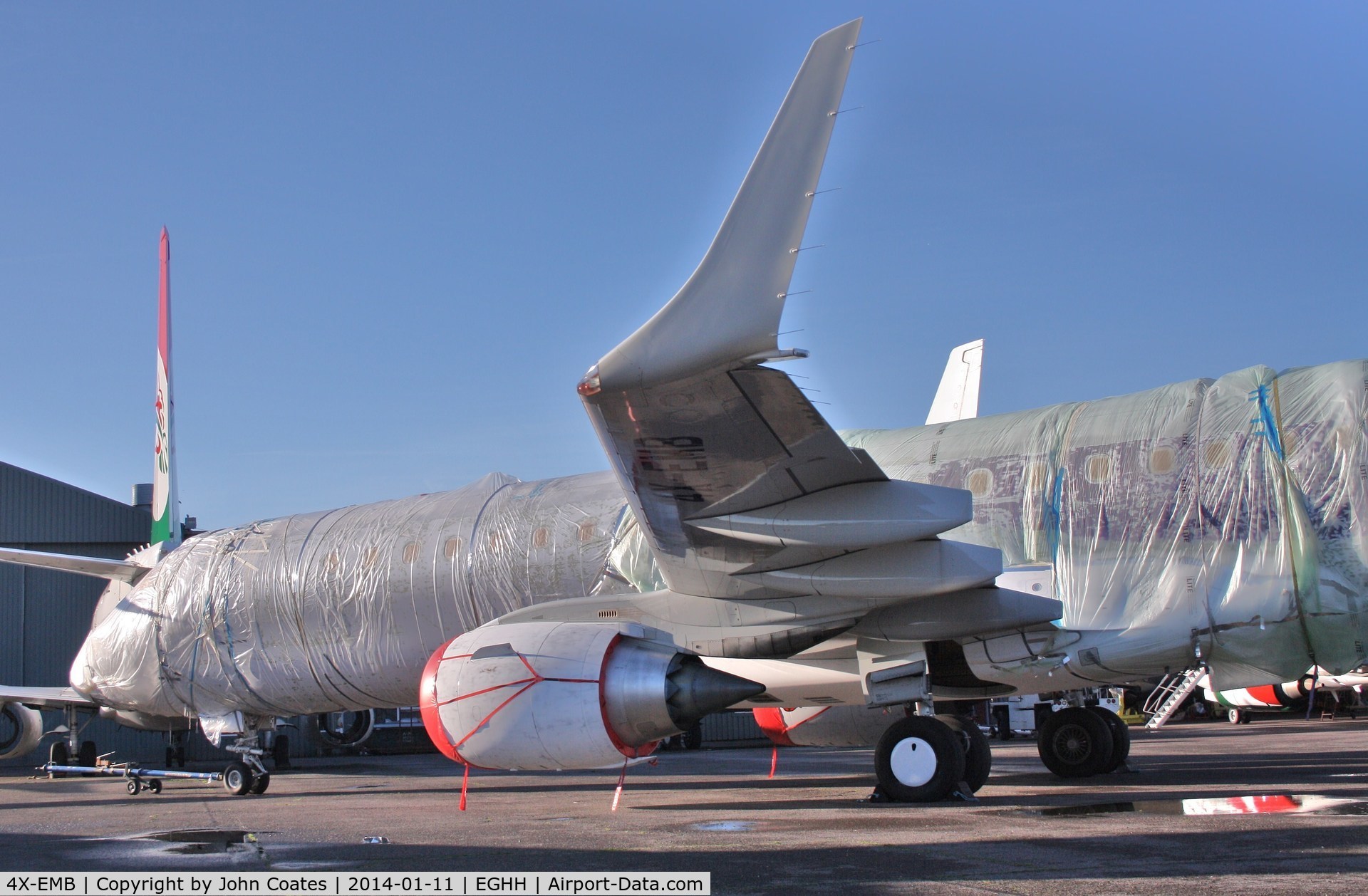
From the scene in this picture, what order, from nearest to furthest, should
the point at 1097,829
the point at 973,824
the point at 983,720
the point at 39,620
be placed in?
the point at 1097,829
the point at 973,824
the point at 983,720
the point at 39,620

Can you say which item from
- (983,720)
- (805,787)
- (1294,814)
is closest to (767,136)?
(1294,814)

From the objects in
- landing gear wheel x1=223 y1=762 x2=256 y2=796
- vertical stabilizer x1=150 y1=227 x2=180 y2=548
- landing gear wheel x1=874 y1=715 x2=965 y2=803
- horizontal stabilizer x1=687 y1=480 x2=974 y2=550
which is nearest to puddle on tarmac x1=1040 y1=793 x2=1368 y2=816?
landing gear wheel x1=874 y1=715 x2=965 y2=803

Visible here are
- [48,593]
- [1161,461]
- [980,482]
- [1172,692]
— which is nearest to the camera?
[1161,461]

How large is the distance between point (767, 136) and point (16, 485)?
31007 mm

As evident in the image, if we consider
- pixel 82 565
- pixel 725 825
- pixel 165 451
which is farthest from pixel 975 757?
pixel 165 451

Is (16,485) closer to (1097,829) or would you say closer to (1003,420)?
(1003,420)

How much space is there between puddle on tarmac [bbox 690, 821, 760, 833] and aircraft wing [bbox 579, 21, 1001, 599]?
210 cm

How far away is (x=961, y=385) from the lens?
52.1 ft

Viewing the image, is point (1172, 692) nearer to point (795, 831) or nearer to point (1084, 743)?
point (1084, 743)

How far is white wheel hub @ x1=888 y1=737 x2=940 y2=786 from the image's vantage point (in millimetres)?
10211

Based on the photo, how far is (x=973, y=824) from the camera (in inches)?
335

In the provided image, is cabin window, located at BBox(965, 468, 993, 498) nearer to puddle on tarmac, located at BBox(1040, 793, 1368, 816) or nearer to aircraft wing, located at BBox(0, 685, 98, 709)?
puddle on tarmac, located at BBox(1040, 793, 1368, 816)

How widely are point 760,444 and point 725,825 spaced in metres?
3.04

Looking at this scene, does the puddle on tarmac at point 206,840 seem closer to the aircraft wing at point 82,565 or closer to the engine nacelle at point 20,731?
the aircraft wing at point 82,565
